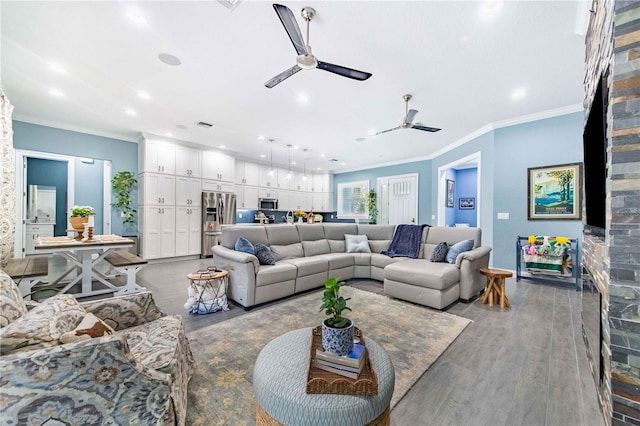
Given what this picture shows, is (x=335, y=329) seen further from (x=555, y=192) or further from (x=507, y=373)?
(x=555, y=192)

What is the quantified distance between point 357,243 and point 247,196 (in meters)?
4.19

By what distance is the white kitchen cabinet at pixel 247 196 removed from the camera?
7.38 metres

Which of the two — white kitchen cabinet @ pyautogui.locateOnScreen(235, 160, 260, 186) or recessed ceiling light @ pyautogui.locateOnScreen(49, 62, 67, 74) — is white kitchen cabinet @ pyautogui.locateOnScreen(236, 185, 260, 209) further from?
recessed ceiling light @ pyautogui.locateOnScreen(49, 62, 67, 74)

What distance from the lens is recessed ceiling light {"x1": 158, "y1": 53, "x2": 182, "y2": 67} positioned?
2760 mm

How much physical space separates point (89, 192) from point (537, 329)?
8.36 meters

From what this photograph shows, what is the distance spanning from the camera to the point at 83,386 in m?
0.86

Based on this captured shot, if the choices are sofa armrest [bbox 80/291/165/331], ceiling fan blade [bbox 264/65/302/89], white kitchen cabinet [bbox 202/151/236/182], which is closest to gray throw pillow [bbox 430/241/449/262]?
ceiling fan blade [bbox 264/65/302/89]

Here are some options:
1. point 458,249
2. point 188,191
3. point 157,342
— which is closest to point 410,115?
point 458,249

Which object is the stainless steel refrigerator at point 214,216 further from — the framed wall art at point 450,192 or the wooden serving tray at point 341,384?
the framed wall art at point 450,192

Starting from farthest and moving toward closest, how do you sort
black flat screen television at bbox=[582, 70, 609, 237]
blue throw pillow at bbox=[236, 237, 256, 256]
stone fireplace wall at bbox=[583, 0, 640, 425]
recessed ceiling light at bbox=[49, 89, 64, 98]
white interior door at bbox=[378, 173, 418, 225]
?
white interior door at bbox=[378, 173, 418, 225] → recessed ceiling light at bbox=[49, 89, 64, 98] → blue throw pillow at bbox=[236, 237, 256, 256] → black flat screen television at bbox=[582, 70, 609, 237] → stone fireplace wall at bbox=[583, 0, 640, 425]

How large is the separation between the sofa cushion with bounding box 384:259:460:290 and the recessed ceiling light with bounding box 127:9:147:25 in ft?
12.2

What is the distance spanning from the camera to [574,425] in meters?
1.39

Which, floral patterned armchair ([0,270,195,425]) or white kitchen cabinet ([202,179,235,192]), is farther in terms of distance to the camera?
white kitchen cabinet ([202,179,235,192])

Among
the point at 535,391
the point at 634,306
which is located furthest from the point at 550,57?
the point at 535,391
